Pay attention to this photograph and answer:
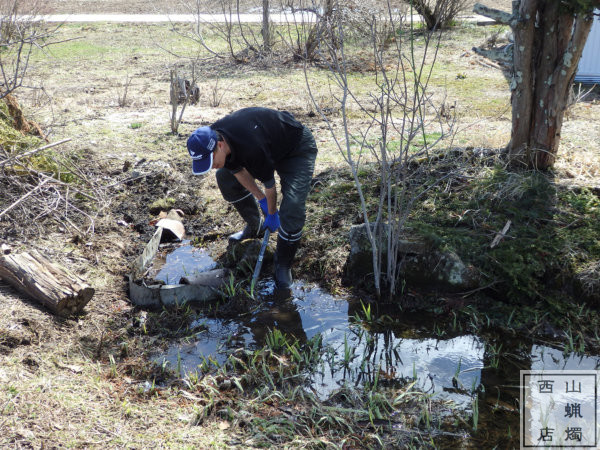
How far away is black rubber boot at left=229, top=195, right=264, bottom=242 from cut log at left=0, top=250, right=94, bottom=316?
1.63 m

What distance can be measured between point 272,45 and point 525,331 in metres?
9.72

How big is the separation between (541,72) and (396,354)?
3.35m

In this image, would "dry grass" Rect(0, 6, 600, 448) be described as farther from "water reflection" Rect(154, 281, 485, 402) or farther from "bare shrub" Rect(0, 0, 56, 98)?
"bare shrub" Rect(0, 0, 56, 98)

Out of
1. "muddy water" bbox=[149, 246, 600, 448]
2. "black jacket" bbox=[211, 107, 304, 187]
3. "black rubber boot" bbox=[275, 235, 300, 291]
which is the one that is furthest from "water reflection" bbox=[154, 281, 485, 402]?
"black jacket" bbox=[211, 107, 304, 187]

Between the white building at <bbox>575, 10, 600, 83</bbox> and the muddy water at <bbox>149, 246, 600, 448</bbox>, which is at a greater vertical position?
the white building at <bbox>575, 10, 600, 83</bbox>

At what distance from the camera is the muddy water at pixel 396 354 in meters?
3.66

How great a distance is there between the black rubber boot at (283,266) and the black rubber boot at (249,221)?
58 centimetres

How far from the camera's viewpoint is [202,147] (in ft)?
13.6

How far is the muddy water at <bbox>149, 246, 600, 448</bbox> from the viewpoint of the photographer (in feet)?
12.0

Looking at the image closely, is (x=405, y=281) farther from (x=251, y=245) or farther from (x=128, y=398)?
(x=128, y=398)

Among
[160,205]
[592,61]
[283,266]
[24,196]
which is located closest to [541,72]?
[283,266]

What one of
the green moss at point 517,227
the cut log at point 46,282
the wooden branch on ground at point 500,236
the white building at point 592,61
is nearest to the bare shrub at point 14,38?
the cut log at point 46,282

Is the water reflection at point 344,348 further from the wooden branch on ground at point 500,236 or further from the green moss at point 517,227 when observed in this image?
the wooden branch on ground at point 500,236
